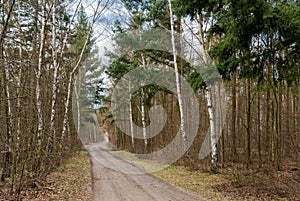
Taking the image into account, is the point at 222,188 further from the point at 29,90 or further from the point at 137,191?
the point at 29,90

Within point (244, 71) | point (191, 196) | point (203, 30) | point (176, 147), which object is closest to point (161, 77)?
point (176, 147)

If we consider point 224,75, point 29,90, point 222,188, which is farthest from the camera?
point 224,75

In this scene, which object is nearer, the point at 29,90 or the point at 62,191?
the point at 29,90

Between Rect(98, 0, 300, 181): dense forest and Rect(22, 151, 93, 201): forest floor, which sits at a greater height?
Rect(98, 0, 300, 181): dense forest

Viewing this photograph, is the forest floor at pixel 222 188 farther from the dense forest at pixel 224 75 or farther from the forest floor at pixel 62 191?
the dense forest at pixel 224 75

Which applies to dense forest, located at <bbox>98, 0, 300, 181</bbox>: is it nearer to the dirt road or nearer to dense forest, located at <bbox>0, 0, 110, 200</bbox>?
the dirt road

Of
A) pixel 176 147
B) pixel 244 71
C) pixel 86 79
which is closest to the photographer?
pixel 244 71

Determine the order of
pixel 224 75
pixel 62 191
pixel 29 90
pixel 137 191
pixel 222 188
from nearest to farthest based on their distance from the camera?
pixel 29 90
pixel 62 191
pixel 137 191
pixel 222 188
pixel 224 75

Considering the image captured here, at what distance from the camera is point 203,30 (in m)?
13.2

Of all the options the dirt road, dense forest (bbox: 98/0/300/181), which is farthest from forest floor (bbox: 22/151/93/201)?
dense forest (bbox: 98/0/300/181)

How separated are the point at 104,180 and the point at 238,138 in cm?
984

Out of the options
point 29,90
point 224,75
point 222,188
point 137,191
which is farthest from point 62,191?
point 224,75

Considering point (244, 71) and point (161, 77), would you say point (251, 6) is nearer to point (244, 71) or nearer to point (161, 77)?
point (244, 71)

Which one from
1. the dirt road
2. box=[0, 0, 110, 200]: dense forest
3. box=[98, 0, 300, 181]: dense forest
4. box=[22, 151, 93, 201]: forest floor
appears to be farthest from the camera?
box=[98, 0, 300, 181]: dense forest
